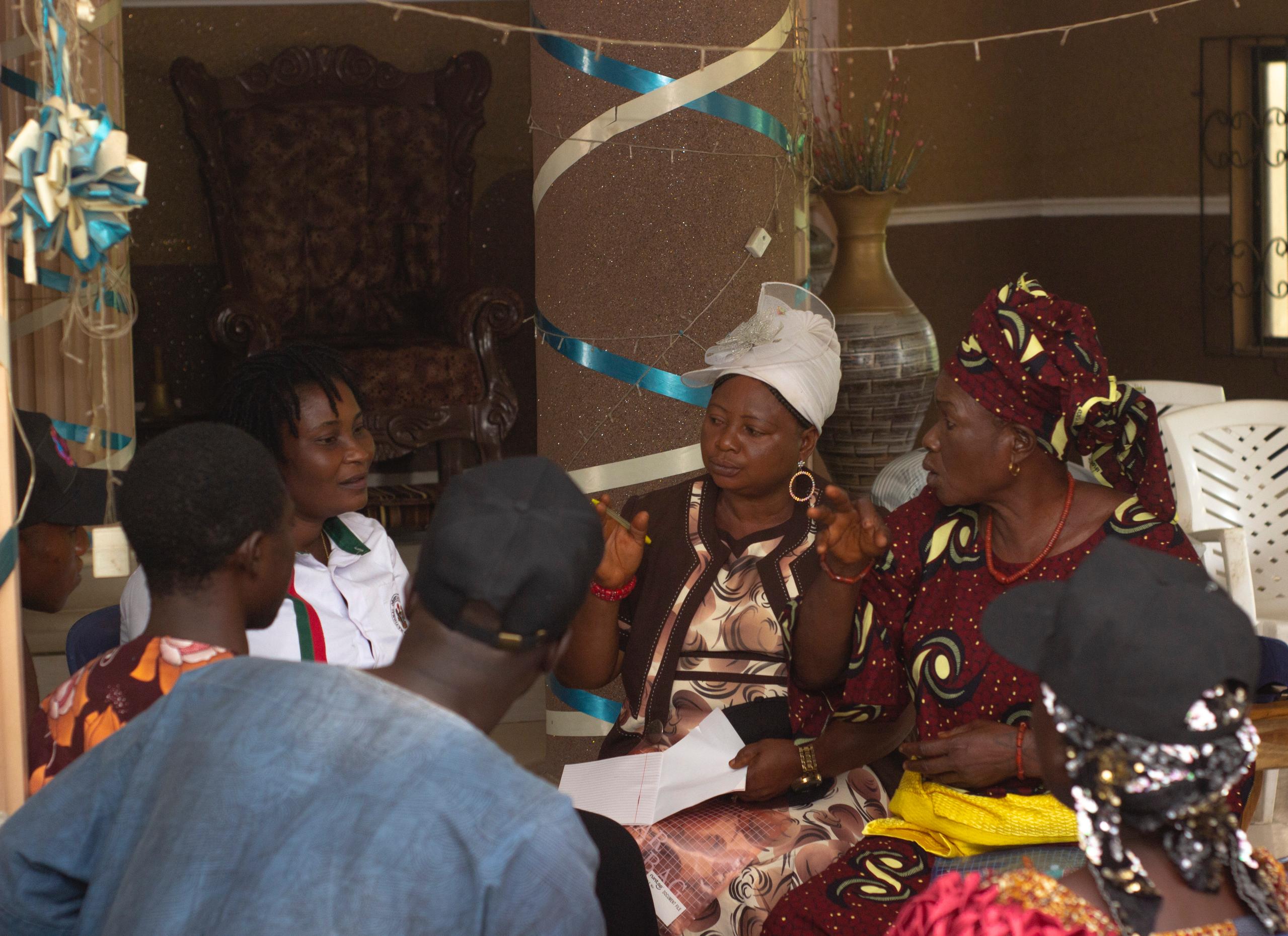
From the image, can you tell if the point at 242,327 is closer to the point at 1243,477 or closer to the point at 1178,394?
the point at 1178,394

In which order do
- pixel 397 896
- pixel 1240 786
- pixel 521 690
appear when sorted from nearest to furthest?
pixel 397 896
pixel 521 690
pixel 1240 786

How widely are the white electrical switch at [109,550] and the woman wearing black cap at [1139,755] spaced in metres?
1.04

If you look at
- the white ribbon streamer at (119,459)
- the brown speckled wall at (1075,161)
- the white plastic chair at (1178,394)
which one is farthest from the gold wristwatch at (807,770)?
the brown speckled wall at (1075,161)

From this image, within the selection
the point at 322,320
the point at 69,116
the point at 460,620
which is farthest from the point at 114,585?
the point at 460,620

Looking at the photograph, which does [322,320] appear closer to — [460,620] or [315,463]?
[315,463]

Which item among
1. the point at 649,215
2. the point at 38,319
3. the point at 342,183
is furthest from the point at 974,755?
the point at 342,183

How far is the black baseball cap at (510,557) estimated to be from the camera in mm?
1276

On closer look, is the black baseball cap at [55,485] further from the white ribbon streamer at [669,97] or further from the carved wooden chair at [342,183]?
the carved wooden chair at [342,183]

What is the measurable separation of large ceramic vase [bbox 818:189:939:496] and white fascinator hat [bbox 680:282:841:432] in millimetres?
2744

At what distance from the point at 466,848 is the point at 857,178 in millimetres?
4791

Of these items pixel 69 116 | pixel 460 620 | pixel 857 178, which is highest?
pixel 857 178

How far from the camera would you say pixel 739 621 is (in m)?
2.42

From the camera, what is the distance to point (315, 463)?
7.69ft

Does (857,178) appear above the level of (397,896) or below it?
above
